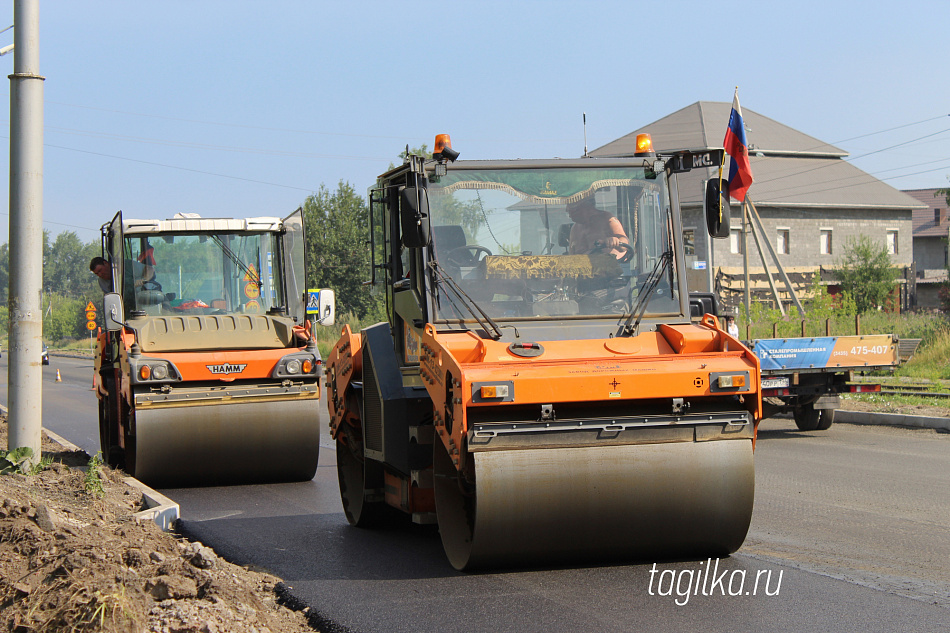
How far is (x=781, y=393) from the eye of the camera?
13.6 m

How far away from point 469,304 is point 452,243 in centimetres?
43

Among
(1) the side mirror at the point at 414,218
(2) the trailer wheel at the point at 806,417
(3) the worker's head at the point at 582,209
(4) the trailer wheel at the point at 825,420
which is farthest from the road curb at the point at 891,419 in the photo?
(1) the side mirror at the point at 414,218

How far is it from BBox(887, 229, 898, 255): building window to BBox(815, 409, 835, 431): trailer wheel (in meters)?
41.4

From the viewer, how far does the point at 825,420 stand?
14391 millimetres

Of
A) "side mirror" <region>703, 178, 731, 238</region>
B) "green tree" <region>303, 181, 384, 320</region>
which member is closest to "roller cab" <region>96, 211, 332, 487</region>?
"side mirror" <region>703, 178, 731, 238</region>

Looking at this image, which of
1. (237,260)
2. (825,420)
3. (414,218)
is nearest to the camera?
(414,218)

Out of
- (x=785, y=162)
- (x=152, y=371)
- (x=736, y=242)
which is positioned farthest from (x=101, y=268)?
(x=785, y=162)

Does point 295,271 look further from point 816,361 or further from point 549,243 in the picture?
point 816,361

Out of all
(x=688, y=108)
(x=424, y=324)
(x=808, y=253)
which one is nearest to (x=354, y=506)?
(x=424, y=324)

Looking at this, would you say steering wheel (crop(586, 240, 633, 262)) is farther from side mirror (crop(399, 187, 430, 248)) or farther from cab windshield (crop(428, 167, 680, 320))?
side mirror (crop(399, 187, 430, 248))

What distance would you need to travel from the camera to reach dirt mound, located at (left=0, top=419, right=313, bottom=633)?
461cm

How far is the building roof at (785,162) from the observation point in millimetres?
49875

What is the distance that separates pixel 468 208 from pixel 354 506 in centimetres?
279

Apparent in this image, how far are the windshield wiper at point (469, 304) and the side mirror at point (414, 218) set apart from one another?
0.18 metres
